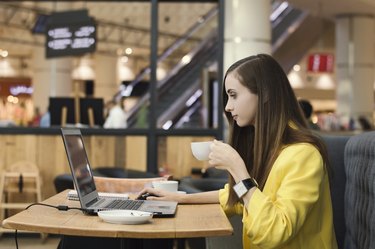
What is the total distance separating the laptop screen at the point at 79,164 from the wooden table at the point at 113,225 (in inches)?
5.4

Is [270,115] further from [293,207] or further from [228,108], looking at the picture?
[293,207]

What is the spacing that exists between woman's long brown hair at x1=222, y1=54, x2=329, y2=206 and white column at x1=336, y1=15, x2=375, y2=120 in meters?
14.5

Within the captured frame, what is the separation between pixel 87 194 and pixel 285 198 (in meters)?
0.79

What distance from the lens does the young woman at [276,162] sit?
2320 millimetres

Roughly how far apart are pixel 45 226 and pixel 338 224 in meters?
2.24

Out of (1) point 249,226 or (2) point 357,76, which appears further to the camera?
(2) point 357,76

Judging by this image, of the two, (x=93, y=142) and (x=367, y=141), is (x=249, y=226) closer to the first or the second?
(x=367, y=141)

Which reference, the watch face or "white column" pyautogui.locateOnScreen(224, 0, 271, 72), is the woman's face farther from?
"white column" pyautogui.locateOnScreen(224, 0, 271, 72)

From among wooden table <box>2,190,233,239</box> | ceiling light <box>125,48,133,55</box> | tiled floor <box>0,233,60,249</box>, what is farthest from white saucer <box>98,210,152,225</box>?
ceiling light <box>125,48,133,55</box>

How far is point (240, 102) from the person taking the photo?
8.38 ft

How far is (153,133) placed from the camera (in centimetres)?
779

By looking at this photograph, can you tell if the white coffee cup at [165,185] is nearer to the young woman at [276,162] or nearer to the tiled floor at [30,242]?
the young woman at [276,162]

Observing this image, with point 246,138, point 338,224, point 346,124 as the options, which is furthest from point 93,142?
point 346,124

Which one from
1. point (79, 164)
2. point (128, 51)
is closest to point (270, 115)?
point (79, 164)
